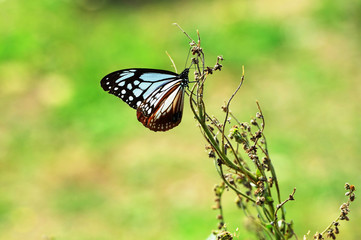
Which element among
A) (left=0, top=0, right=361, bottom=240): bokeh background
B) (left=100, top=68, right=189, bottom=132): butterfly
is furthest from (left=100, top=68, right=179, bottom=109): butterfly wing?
(left=0, top=0, right=361, bottom=240): bokeh background

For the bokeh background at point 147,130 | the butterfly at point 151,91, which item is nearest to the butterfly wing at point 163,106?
the butterfly at point 151,91

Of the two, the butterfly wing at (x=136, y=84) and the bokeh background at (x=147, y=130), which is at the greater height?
the bokeh background at (x=147, y=130)

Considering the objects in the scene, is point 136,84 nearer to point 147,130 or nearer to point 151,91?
point 151,91

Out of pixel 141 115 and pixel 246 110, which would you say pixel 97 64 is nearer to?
pixel 246 110

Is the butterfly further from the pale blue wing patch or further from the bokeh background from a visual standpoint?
the bokeh background

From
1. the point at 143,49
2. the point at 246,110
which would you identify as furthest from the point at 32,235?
the point at 143,49

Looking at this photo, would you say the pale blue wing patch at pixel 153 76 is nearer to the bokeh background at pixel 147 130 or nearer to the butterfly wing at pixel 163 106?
the butterfly wing at pixel 163 106
